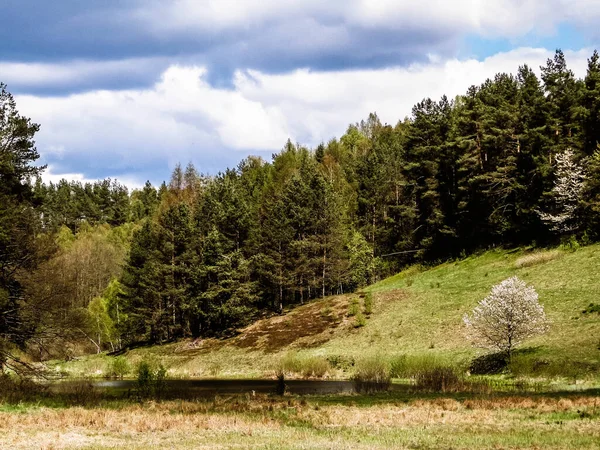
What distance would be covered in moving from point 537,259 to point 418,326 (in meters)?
16.3

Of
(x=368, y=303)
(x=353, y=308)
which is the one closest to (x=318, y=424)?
(x=353, y=308)

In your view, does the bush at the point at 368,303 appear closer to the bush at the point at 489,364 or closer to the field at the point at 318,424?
the bush at the point at 489,364

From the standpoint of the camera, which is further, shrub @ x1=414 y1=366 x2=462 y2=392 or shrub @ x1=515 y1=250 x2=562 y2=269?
shrub @ x1=515 y1=250 x2=562 y2=269

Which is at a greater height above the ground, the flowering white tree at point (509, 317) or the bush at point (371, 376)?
the flowering white tree at point (509, 317)

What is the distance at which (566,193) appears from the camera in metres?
65.9

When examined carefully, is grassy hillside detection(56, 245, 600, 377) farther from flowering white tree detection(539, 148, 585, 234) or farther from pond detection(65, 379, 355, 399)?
pond detection(65, 379, 355, 399)

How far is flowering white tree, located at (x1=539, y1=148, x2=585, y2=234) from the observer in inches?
2584

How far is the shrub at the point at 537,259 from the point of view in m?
63.4

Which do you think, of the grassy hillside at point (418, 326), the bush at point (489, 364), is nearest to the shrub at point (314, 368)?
the grassy hillside at point (418, 326)

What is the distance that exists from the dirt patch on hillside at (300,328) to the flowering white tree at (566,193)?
85.8 ft

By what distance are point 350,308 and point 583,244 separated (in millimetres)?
26387

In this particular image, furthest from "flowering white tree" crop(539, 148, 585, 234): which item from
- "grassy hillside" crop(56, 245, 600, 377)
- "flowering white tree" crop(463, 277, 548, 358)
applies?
"flowering white tree" crop(463, 277, 548, 358)

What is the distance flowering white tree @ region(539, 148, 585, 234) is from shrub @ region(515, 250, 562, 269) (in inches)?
138

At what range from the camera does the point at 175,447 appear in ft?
54.6
